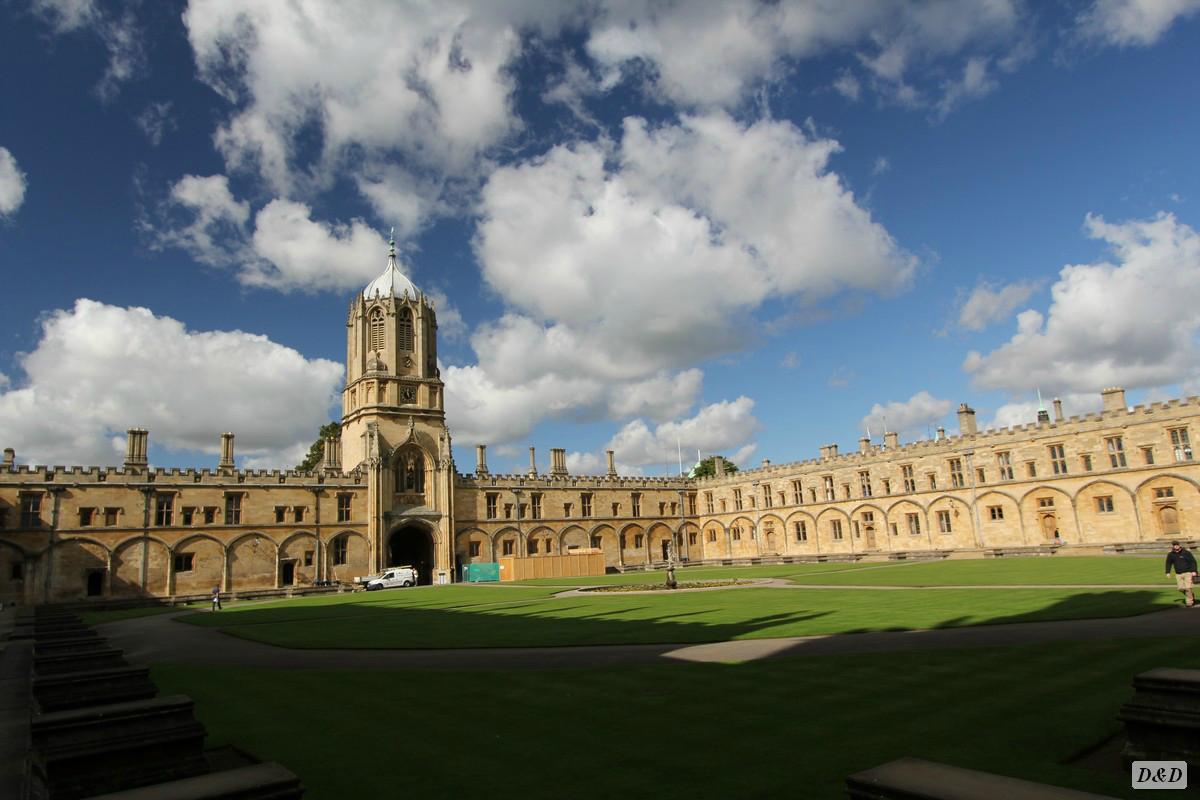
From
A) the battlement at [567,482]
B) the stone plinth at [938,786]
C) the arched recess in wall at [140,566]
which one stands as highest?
the battlement at [567,482]

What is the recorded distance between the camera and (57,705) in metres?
7.48

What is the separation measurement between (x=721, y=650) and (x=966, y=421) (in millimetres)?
46533

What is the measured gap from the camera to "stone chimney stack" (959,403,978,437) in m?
52.7

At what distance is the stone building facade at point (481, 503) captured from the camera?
4375cm

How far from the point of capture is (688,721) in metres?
8.29

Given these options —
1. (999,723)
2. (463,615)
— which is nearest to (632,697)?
(999,723)

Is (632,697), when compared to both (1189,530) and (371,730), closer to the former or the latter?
(371,730)

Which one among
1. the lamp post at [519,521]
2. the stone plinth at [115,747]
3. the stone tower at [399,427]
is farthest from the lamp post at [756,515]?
the stone plinth at [115,747]

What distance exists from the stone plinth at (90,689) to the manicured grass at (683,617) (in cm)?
799

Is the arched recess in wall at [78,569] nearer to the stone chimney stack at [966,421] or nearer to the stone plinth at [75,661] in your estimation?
the stone plinth at [75,661]

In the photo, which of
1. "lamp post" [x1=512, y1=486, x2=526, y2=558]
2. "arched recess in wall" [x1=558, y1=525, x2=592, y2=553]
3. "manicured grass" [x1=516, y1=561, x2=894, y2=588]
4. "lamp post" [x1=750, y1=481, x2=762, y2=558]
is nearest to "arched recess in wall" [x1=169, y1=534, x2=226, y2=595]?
"manicured grass" [x1=516, y1=561, x2=894, y2=588]

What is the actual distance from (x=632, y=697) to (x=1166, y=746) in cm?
559

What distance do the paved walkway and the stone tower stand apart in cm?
3980

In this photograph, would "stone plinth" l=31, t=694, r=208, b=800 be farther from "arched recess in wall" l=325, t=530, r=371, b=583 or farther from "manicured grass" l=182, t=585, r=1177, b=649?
"arched recess in wall" l=325, t=530, r=371, b=583
